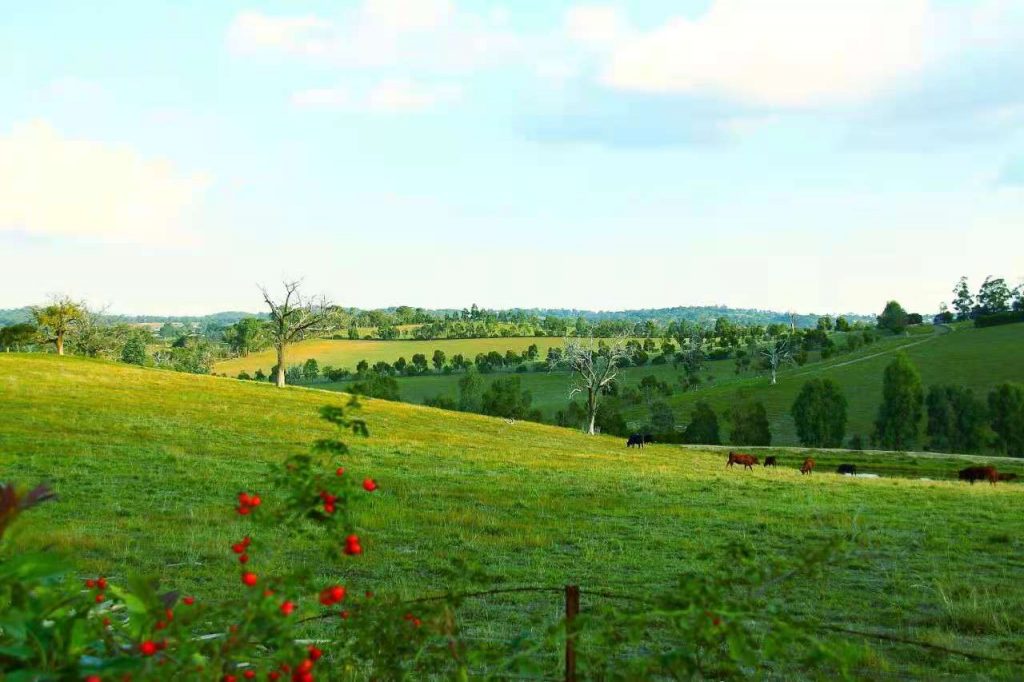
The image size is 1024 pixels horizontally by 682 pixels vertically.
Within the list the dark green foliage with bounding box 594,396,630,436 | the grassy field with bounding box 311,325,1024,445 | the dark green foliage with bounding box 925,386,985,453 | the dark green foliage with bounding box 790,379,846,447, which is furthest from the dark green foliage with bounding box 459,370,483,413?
the dark green foliage with bounding box 925,386,985,453

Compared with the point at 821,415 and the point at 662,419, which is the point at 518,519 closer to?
the point at 821,415

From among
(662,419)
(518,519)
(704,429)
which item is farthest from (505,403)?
(518,519)

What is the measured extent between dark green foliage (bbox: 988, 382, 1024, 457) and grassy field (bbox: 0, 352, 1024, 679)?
199 feet

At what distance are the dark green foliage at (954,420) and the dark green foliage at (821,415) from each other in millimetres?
8883

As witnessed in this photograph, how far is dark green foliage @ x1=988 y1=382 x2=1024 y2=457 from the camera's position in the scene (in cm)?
8194

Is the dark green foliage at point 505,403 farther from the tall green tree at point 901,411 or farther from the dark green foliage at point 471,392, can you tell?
the tall green tree at point 901,411

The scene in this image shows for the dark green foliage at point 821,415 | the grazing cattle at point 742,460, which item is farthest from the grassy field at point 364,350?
the grazing cattle at point 742,460

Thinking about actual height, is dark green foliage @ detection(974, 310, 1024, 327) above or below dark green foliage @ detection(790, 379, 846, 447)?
above

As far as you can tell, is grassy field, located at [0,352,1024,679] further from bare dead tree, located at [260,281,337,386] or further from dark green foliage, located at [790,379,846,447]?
dark green foliage, located at [790,379,846,447]

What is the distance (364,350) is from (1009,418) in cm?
9818

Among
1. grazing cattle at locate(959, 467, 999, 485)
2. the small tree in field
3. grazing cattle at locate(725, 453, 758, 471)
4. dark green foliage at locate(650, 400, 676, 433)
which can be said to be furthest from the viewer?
dark green foliage at locate(650, 400, 676, 433)

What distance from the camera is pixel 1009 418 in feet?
271

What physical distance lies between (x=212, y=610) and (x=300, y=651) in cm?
39

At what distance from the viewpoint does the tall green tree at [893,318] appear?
500ft
